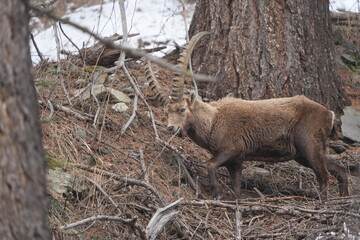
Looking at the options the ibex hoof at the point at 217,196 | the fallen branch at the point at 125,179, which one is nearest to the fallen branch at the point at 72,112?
the fallen branch at the point at 125,179

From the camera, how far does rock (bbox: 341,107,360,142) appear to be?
9.12 metres

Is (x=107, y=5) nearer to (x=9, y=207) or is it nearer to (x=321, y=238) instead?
(x=321, y=238)

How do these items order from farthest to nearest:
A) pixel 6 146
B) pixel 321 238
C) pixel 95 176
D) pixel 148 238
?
1. pixel 95 176
2. pixel 321 238
3. pixel 148 238
4. pixel 6 146

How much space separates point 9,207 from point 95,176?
367 cm

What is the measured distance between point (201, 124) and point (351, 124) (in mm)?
2684

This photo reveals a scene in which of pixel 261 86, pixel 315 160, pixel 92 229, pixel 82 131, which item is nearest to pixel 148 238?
pixel 92 229

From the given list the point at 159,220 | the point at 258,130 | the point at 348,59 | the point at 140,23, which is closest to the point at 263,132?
the point at 258,130

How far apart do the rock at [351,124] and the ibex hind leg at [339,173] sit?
1.65 m

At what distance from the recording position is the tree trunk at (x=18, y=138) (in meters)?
2.58

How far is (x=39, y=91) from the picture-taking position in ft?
25.1

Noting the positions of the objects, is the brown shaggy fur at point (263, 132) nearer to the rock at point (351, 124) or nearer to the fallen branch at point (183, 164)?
the fallen branch at point (183, 164)

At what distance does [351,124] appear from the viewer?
30.3ft

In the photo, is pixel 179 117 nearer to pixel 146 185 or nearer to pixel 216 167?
pixel 216 167

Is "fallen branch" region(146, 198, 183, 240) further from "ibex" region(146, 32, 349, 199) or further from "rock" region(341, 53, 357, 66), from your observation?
"rock" region(341, 53, 357, 66)
